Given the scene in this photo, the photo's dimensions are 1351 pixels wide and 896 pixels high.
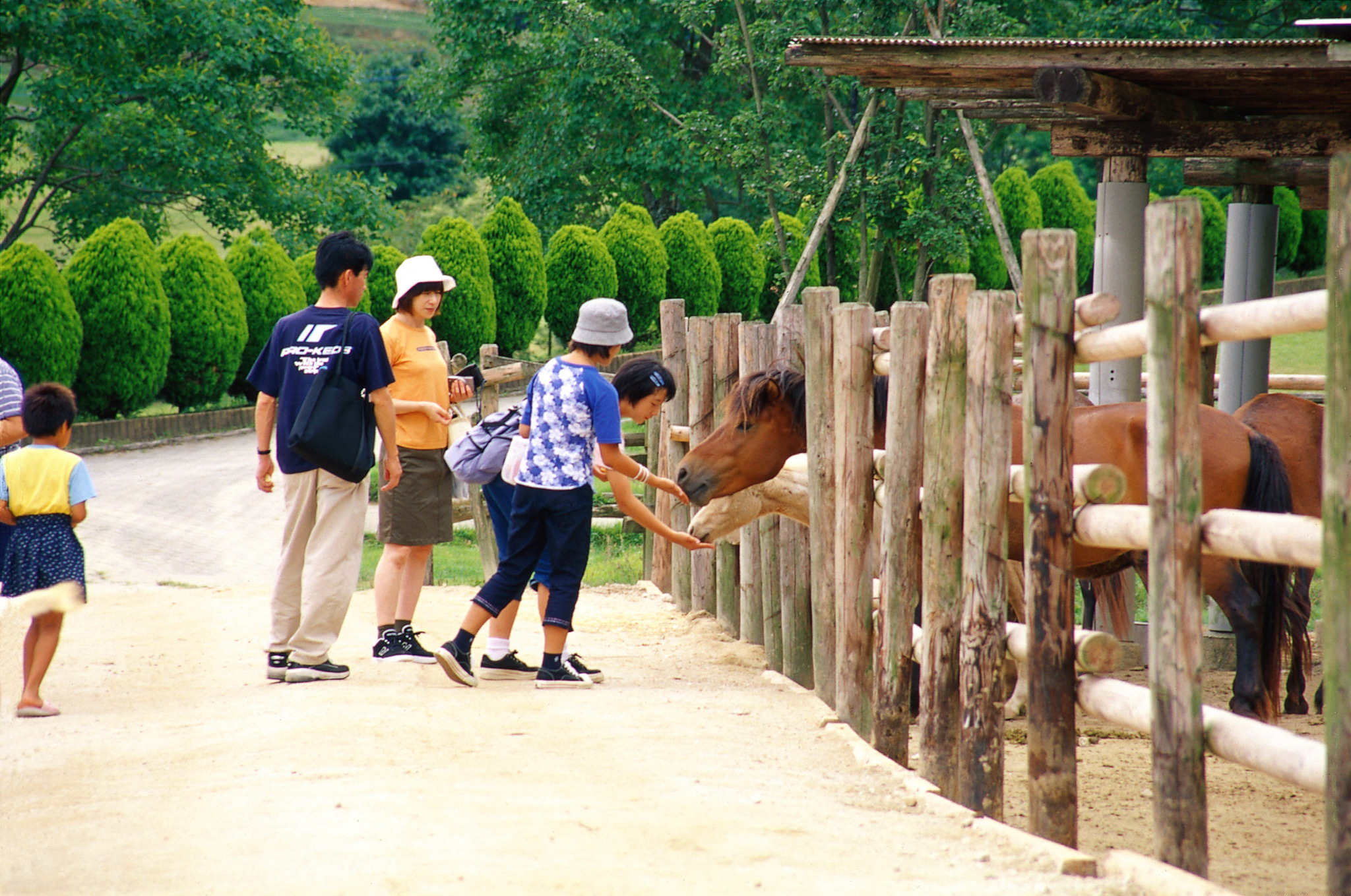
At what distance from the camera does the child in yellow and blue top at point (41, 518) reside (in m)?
4.86

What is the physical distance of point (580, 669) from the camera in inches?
213

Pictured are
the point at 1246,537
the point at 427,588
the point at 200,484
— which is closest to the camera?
the point at 1246,537

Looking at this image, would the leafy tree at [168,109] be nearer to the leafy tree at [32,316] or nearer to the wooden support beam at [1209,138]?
the leafy tree at [32,316]

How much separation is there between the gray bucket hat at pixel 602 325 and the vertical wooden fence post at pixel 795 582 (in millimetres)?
979

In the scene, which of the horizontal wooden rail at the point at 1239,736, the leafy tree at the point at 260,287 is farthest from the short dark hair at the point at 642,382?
the leafy tree at the point at 260,287

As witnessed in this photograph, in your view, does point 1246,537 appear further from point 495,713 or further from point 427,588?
point 427,588

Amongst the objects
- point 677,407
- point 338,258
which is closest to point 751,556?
point 677,407

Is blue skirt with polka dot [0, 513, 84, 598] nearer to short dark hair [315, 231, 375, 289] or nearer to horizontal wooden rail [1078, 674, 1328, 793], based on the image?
short dark hair [315, 231, 375, 289]

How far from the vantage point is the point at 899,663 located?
14.4 ft

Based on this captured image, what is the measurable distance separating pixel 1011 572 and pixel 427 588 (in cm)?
445

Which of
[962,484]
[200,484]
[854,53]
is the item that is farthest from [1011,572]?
[200,484]

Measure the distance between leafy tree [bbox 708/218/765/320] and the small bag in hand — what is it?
53.2ft

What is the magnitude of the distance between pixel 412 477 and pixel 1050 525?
125 inches

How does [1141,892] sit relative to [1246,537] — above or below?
below
